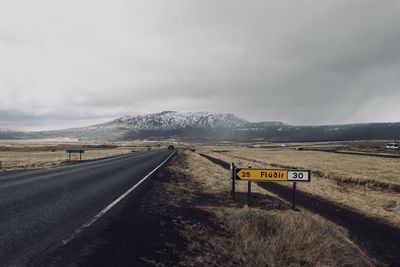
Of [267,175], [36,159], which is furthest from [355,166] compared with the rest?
[36,159]

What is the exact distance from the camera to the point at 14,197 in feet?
35.7

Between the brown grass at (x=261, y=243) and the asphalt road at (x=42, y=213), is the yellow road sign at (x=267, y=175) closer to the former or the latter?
the brown grass at (x=261, y=243)

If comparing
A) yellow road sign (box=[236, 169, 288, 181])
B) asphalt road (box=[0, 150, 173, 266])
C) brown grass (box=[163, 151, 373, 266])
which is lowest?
brown grass (box=[163, 151, 373, 266])

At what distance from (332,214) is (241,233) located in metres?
8.04

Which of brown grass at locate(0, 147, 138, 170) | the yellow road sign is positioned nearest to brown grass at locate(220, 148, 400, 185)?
the yellow road sign

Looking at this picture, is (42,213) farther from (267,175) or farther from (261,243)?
(267,175)

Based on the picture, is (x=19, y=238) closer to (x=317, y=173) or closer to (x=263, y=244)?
(x=263, y=244)

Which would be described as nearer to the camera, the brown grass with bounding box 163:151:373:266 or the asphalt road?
the asphalt road

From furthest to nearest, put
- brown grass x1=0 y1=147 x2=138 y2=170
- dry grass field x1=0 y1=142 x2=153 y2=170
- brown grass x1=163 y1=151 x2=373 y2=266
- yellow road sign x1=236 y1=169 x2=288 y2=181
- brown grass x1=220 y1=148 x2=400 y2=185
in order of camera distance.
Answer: dry grass field x1=0 y1=142 x2=153 y2=170 → brown grass x1=0 y1=147 x2=138 y2=170 → brown grass x1=220 y1=148 x2=400 y2=185 → yellow road sign x1=236 y1=169 x2=288 y2=181 → brown grass x1=163 y1=151 x2=373 y2=266

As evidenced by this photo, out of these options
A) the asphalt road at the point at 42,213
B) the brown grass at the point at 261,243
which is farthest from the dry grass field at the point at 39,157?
the brown grass at the point at 261,243

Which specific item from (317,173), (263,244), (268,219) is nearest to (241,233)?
(263,244)

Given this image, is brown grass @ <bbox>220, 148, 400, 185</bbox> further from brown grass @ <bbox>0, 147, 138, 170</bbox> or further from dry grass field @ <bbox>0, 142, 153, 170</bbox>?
brown grass @ <bbox>0, 147, 138, 170</bbox>

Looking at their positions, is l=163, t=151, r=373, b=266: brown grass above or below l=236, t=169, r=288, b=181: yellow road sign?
below

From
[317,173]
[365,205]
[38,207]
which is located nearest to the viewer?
[38,207]
